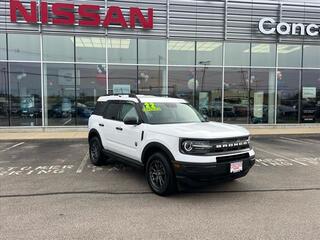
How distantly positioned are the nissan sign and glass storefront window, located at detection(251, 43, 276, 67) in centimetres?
87

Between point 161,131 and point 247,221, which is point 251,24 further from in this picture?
point 247,221

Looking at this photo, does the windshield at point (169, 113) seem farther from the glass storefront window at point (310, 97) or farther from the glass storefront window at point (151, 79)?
the glass storefront window at point (310, 97)

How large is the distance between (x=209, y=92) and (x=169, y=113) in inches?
451

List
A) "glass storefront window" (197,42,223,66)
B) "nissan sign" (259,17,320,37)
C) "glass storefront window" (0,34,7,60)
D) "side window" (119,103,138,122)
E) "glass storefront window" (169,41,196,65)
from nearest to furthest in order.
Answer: "side window" (119,103,138,122) → "glass storefront window" (0,34,7,60) → "glass storefront window" (169,41,196,65) → "nissan sign" (259,17,320,37) → "glass storefront window" (197,42,223,66)

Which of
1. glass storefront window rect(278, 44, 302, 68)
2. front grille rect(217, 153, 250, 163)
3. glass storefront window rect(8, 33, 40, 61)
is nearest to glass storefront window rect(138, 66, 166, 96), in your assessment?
glass storefront window rect(8, 33, 40, 61)

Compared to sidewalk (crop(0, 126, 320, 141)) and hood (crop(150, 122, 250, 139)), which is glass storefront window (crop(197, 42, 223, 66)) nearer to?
sidewalk (crop(0, 126, 320, 141))

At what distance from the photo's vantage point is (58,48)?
15953 mm

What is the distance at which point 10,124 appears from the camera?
15781 mm

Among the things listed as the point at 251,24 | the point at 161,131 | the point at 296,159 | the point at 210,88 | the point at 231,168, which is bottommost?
the point at 296,159

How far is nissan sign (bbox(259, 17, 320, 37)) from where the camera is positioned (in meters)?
17.2

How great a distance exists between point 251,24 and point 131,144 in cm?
1392

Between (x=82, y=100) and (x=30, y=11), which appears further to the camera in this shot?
(x=82, y=100)

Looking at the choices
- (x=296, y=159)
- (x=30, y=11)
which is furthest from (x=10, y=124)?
(x=296, y=159)

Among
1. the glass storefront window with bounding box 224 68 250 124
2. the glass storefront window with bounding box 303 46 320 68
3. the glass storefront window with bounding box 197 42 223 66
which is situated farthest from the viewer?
the glass storefront window with bounding box 303 46 320 68
